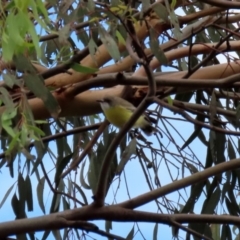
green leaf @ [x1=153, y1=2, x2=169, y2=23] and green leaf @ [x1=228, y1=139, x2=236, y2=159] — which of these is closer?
green leaf @ [x1=153, y1=2, x2=169, y2=23]

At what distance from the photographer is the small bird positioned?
1.80 meters

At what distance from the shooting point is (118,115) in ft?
6.13

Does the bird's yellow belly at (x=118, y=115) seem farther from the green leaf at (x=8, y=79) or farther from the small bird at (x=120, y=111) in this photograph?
the green leaf at (x=8, y=79)

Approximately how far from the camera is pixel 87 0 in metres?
1.72

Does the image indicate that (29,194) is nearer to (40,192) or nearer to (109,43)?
(40,192)

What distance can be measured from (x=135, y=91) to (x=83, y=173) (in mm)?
535

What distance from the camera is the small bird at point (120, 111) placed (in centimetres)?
180

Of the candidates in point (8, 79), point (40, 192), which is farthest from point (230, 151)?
point (8, 79)

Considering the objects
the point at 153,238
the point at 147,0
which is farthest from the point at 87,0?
the point at 153,238

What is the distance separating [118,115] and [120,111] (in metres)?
0.04

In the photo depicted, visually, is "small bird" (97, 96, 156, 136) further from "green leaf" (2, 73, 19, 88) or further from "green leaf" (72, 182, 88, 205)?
"green leaf" (2, 73, 19, 88)

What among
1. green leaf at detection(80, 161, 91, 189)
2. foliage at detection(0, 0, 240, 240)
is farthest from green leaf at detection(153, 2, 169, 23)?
Result: green leaf at detection(80, 161, 91, 189)

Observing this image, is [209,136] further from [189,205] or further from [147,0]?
[147,0]

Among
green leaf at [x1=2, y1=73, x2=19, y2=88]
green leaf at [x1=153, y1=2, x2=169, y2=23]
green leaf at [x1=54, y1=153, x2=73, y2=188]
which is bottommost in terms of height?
green leaf at [x1=2, y1=73, x2=19, y2=88]
